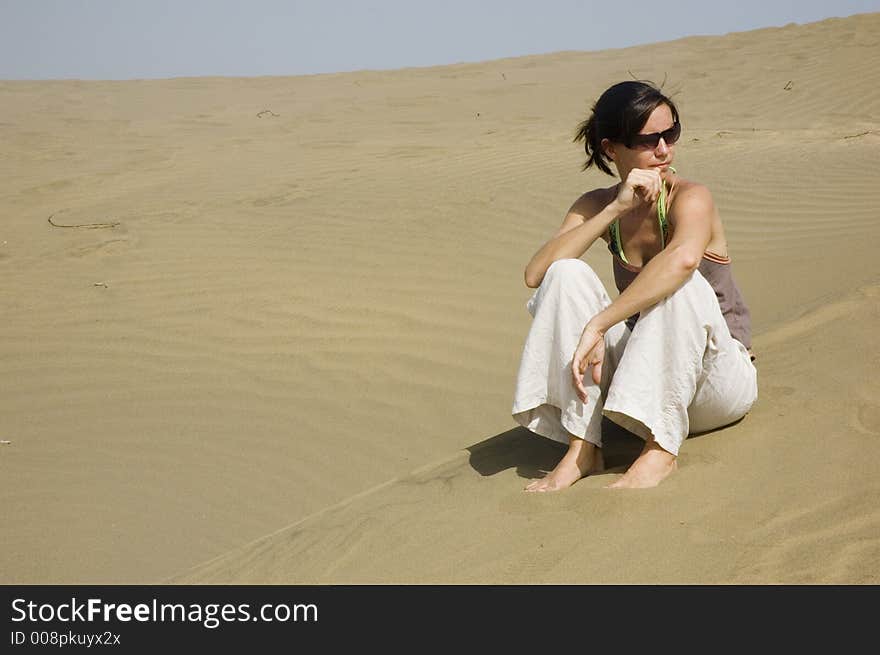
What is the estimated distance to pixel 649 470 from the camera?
2926 mm

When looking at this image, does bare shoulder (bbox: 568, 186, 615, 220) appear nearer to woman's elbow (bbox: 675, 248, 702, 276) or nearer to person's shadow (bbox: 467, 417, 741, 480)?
woman's elbow (bbox: 675, 248, 702, 276)

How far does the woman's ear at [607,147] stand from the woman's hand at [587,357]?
0.65m

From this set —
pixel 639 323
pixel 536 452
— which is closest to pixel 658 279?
pixel 639 323

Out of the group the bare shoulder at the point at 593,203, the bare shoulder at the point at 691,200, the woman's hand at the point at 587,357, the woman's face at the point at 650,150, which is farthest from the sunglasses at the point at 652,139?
the woman's hand at the point at 587,357

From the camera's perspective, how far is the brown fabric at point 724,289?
328 centimetres

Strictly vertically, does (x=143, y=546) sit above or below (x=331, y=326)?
below

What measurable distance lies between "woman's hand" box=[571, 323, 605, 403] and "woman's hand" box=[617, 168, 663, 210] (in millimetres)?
469

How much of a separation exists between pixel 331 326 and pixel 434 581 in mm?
3514

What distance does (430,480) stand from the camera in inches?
141

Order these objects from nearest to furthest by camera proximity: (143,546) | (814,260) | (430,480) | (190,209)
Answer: (430,480) → (143,546) → (814,260) → (190,209)
